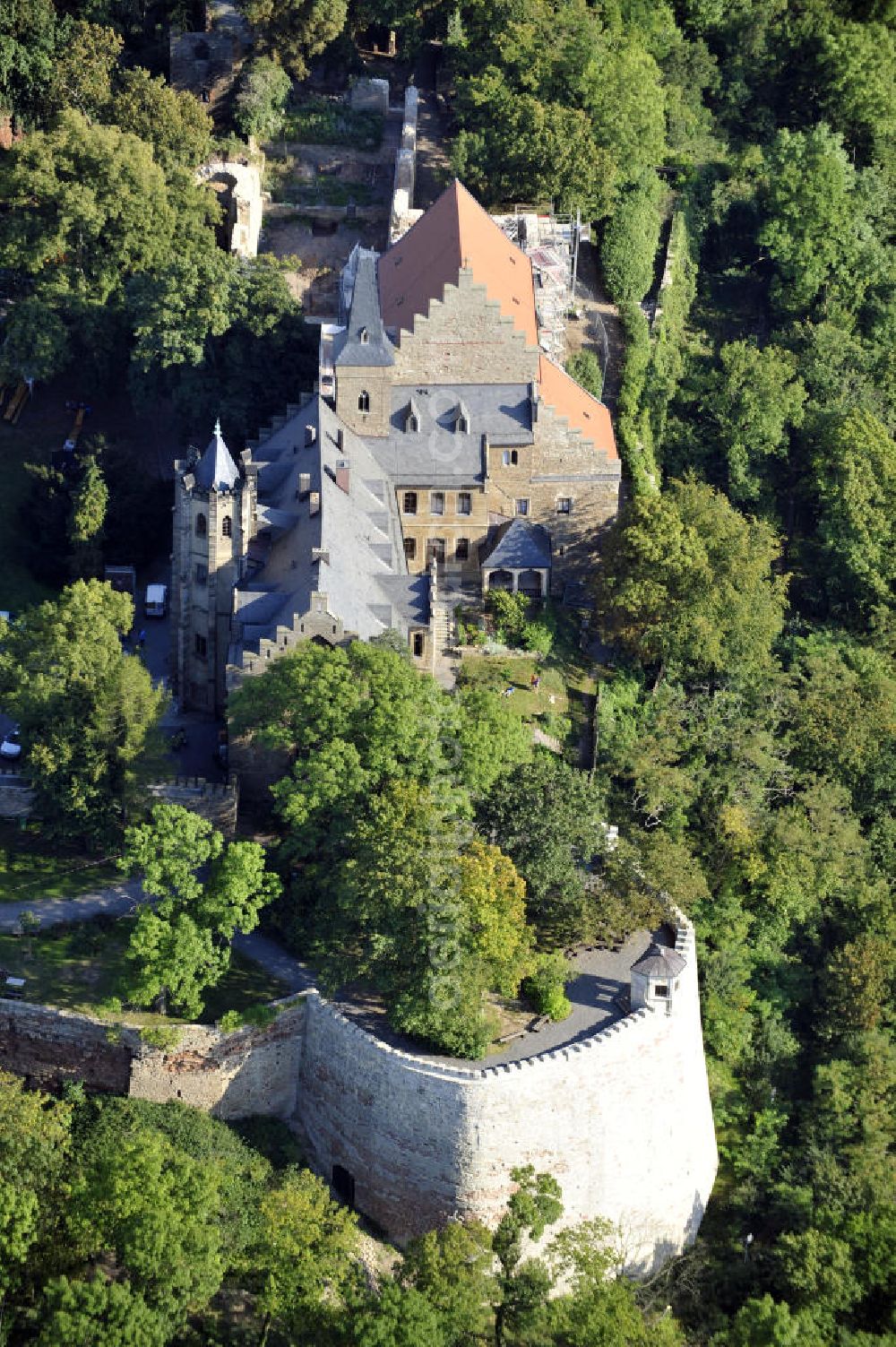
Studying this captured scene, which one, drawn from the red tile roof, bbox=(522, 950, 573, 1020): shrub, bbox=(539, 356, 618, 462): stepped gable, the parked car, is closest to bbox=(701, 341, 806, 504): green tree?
the red tile roof

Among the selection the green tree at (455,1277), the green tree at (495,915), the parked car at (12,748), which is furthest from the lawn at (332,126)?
the green tree at (455,1277)

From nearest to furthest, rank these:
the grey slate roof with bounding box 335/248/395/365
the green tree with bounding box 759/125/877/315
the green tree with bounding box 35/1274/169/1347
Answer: the green tree with bounding box 35/1274/169/1347 < the grey slate roof with bounding box 335/248/395/365 < the green tree with bounding box 759/125/877/315

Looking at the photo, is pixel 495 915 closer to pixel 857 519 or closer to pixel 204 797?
pixel 204 797

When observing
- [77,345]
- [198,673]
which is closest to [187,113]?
[77,345]

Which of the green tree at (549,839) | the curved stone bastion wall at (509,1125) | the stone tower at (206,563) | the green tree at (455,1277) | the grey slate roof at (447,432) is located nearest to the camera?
the green tree at (455,1277)

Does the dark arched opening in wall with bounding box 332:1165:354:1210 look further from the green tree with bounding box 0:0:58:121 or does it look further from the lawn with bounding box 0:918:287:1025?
the green tree with bounding box 0:0:58:121

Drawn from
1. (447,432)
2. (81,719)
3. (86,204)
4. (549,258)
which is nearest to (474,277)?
(447,432)

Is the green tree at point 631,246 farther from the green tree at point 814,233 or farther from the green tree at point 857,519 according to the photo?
the green tree at point 857,519
